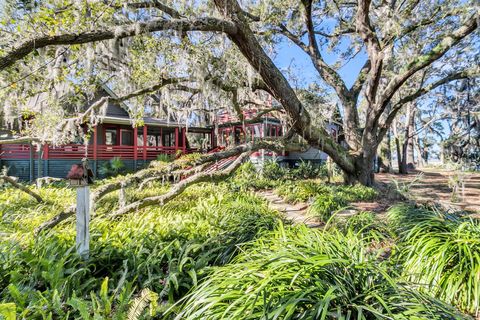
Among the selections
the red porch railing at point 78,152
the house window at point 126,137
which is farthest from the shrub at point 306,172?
the house window at point 126,137

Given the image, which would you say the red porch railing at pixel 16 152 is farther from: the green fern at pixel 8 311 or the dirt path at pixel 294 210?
the green fern at pixel 8 311

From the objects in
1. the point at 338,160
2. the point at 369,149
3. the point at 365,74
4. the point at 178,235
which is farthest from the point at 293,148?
the point at 178,235

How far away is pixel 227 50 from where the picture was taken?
6.69 metres

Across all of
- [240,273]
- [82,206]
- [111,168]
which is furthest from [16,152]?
[240,273]

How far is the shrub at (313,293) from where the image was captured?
4.68ft

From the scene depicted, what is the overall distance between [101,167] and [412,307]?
1341 centimetres

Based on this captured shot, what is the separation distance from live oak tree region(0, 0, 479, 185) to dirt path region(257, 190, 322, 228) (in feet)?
6.35

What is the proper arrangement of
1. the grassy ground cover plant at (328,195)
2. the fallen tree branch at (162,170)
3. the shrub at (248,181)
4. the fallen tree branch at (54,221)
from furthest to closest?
the shrub at (248,181), the grassy ground cover plant at (328,195), the fallen tree branch at (162,170), the fallen tree branch at (54,221)

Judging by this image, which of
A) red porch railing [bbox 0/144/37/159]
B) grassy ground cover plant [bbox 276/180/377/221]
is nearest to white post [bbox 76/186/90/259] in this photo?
grassy ground cover plant [bbox 276/180/377/221]

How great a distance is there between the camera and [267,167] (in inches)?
506

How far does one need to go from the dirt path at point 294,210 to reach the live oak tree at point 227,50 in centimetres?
194

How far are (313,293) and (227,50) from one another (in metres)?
6.35

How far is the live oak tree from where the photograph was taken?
4.32m

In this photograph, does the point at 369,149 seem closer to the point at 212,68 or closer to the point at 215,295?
the point at 212,68
